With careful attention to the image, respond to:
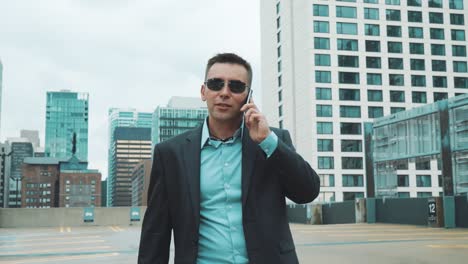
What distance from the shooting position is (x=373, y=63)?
69188 millimetres

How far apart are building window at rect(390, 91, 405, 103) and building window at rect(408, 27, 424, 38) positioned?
7876 mm

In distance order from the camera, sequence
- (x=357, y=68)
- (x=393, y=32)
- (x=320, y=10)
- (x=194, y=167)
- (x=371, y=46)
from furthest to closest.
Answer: (x=393, y=32), (x=371, y=46), (x=320, y=10), (x=357, y=68), (x=194, y=167)

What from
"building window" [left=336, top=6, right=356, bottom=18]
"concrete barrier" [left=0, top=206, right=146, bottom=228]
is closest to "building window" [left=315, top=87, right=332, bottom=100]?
"building window" [left=336, top=6, right=356, bottom=18]

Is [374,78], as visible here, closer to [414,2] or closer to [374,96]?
[374,96]

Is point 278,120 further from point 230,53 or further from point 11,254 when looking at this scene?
point 230,53

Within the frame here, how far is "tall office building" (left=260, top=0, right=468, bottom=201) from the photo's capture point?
6606cm

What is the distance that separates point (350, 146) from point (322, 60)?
11268 mm

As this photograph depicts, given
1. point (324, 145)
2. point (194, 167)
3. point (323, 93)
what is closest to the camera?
point (194, 167)

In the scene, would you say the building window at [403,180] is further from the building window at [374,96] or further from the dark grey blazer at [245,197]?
the dark grey blazer at [245,197]

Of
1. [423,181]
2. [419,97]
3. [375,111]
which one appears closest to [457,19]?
[419,97]

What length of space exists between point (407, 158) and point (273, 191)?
24652 millimetres

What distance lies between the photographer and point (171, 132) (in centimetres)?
17388

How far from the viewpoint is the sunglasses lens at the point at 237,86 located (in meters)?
2.76

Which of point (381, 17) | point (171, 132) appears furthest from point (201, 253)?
point (171, 132)
